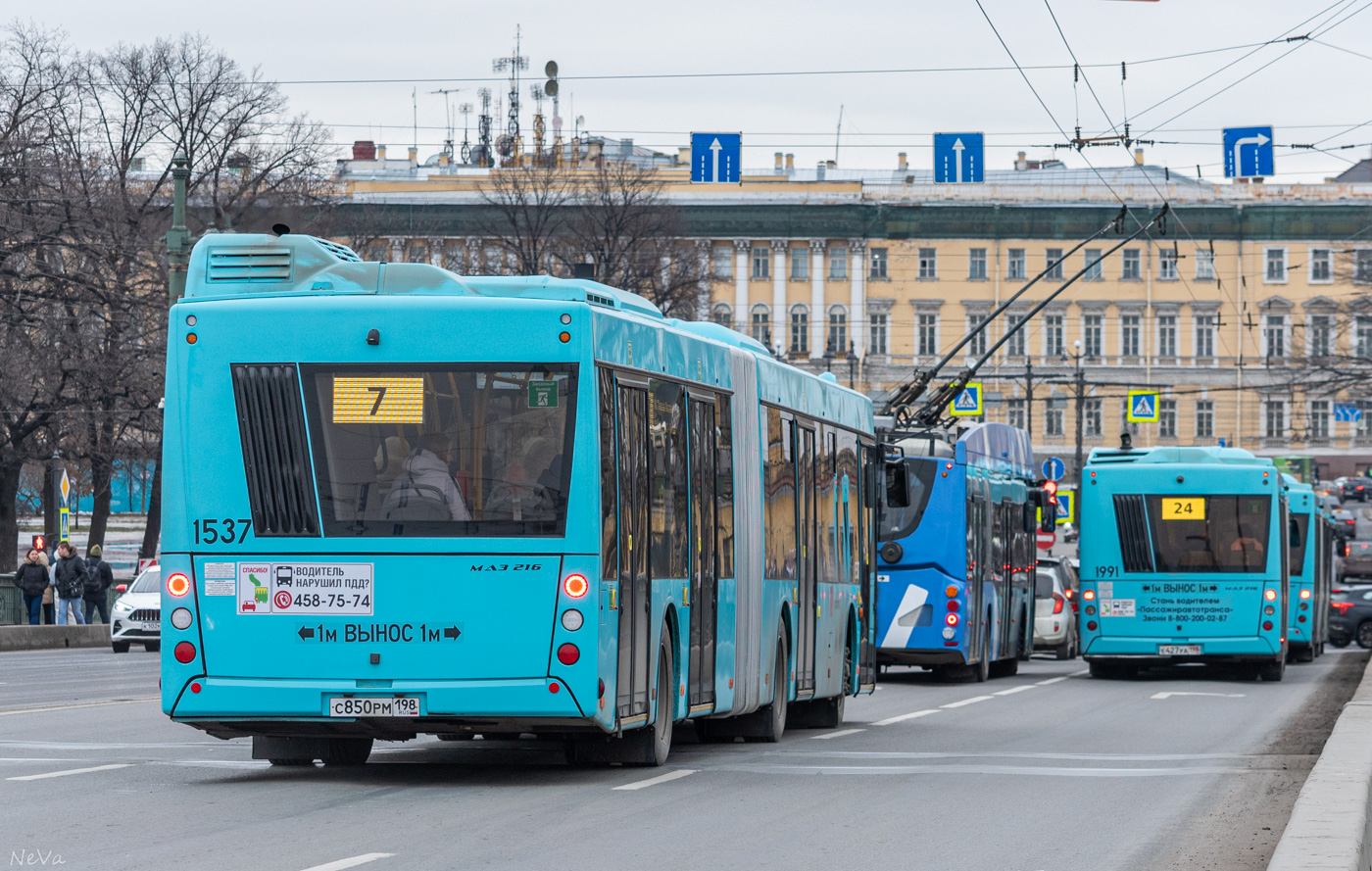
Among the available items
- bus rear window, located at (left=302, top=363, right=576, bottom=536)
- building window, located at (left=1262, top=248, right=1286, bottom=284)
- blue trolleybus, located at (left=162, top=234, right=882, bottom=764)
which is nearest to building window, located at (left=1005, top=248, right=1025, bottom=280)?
building window, located at (left=1262, top=248, right=1286, bottom=284)

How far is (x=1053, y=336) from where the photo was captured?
114 m

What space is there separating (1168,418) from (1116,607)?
289ft

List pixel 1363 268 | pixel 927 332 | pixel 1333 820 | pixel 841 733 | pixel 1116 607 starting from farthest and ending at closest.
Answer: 1. pixel 927 332
2. pixel 1363 268
3. pixel 1116 607
4. pixel 841 733
5. pixel 1333 820

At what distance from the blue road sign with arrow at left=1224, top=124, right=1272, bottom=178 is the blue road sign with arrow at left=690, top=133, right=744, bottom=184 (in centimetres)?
1005

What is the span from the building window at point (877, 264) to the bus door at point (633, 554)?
102 meters

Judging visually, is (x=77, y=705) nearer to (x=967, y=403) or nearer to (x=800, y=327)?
(x=967, y=403)

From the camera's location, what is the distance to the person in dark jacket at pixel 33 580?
124 ft

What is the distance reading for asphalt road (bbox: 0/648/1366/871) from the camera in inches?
378

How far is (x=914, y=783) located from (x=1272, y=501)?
17953 millimetres

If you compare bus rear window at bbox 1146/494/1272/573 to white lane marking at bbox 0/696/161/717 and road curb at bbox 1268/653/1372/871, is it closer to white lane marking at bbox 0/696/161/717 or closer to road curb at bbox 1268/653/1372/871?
white lane marking at bbox 0/696/161/717

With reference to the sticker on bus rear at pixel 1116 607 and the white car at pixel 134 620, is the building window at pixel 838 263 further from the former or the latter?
the sticker on bus rear at pixel 1116 607

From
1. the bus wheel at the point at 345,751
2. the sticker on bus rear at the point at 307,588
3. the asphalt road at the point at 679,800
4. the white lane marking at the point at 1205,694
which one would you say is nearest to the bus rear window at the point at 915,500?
the white lane marking at the point at 1205,694

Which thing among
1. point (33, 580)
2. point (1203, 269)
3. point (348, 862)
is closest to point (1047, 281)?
point (1203, 269)

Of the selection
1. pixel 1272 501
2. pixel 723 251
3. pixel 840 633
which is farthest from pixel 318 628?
pixel 723 251
